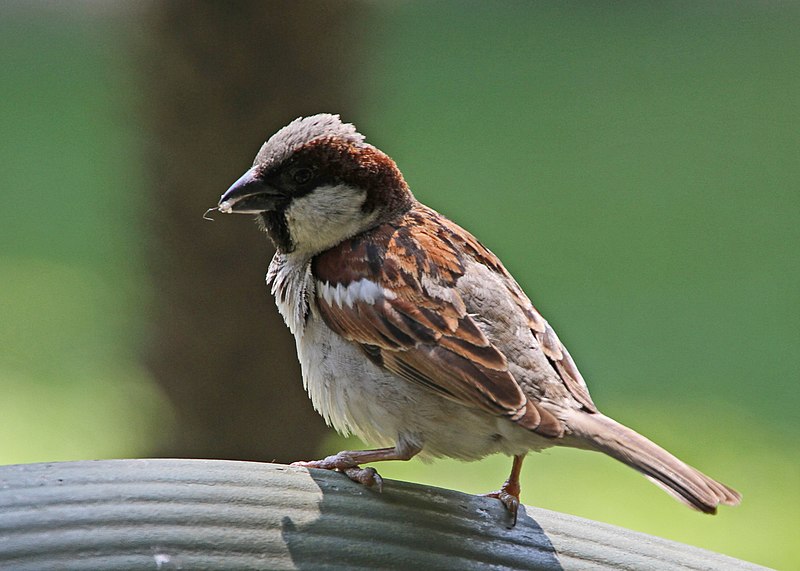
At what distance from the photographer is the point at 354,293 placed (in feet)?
7.88

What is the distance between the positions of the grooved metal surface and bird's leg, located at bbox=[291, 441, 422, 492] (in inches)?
1.8

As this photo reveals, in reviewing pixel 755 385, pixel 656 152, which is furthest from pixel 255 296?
pixel 656 152

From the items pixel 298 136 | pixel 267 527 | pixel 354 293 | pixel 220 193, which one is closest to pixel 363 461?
pixel 354 293

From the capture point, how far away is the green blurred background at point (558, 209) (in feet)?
16.2

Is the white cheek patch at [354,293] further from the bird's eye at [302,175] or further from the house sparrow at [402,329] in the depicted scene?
the bird's eye at [302,175]

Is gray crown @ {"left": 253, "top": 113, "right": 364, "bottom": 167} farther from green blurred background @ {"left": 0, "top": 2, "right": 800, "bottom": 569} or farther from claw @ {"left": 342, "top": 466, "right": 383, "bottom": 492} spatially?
green blurred background @ {"left": 0, "top": 2, "right": 800, "bottom": 569}

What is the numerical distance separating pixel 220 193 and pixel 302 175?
1.55 metres

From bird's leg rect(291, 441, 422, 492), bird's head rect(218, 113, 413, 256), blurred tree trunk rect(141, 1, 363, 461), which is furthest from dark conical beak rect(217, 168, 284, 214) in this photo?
blurred tree trunk rect(141, 1, 363, 461)

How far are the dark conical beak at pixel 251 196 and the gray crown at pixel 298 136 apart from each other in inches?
1.7

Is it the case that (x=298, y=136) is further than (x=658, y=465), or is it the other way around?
(x=298, y=136)

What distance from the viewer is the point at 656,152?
31.8 feet

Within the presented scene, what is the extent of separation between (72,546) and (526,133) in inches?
351

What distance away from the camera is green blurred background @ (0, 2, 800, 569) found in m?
4.95

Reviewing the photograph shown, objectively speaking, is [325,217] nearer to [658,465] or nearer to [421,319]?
[421,319]
